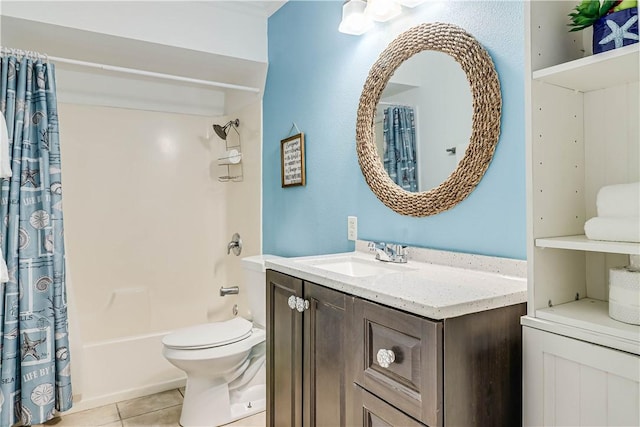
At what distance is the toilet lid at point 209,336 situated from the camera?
210 centimetres

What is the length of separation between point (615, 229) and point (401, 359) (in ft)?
1.83

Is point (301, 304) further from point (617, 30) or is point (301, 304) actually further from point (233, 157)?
point (233, 157)

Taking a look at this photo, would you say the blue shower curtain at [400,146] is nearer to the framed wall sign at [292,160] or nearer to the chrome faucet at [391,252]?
the chrome faucet at [391,252]

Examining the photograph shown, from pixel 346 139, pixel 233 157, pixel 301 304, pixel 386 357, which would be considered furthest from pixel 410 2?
pixel 233 157

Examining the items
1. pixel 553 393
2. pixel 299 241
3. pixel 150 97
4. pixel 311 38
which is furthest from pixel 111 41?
pixel 553 393

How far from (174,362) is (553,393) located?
5.67 ft

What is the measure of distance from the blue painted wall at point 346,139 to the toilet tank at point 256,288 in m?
0.26

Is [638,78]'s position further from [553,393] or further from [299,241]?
[299,241]

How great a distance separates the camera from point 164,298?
3.28 m

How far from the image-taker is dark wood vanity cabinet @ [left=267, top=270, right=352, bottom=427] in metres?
1.27

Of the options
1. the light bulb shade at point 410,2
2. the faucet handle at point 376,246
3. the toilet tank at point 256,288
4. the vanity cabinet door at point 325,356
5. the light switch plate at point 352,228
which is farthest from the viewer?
the toilet tank at point 256,288

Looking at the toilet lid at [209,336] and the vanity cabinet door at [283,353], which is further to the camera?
the toilet lid at [209,336]

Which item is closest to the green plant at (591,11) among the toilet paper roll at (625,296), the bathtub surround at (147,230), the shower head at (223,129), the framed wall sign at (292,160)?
the toilet paper roll at (625,296)

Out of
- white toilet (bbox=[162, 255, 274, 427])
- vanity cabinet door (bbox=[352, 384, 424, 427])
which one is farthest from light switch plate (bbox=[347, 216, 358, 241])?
vanity cabinet door (bbox=[352, 384, 424, 427])
